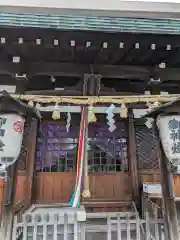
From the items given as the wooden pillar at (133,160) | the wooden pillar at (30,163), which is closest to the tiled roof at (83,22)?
the wooden pillar at (133,160)

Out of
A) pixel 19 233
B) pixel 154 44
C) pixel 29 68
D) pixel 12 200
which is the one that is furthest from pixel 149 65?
pixel 19 233

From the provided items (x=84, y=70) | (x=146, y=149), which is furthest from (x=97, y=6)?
(x=146, y=149)

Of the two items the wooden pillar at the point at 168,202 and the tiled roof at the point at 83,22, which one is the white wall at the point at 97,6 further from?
the tiled roof at the point at 83,22

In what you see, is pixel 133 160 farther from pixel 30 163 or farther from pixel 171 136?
pixel 30 163

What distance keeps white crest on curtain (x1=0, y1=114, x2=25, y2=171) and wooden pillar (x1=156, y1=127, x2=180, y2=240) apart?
229 centimetres

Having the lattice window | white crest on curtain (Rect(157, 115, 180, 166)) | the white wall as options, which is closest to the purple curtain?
the lattice window

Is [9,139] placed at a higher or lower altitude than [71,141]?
lower

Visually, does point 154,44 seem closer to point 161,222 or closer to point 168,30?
point 168,30

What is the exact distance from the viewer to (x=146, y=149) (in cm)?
609

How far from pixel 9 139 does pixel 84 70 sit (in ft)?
7.37

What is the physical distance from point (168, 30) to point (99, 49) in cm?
195

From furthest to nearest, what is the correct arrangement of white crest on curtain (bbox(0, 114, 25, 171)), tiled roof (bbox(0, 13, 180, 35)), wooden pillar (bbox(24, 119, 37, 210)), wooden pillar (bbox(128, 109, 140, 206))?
wooden pillar (bbox(128, 109, 140, 206))
wooden pillar (bbox(24, 119, 37, 210))
tiled roof (bbox(0, 13, 180, 35))
white crest on curtain (bbox(0, 114, 25, 171))

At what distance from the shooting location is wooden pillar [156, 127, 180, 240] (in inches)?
129

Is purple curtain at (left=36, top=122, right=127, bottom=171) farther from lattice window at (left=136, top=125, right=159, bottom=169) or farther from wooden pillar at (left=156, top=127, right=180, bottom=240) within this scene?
wooden pillar at (left=156, top=127, right=180, bottom=240)
